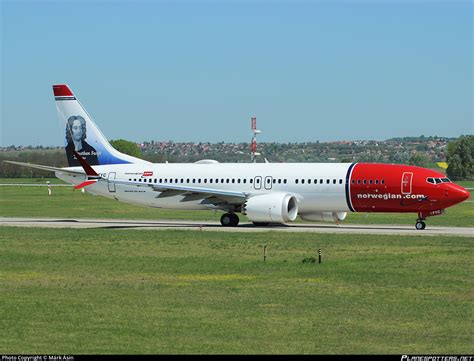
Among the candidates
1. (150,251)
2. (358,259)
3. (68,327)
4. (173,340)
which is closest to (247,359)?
(173,340)

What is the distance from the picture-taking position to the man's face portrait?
59875 millimetres

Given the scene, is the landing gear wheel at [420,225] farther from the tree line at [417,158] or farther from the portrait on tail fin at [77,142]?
the tree line at [417,158]

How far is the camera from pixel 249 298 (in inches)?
1005

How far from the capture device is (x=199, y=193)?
54469 millimetres

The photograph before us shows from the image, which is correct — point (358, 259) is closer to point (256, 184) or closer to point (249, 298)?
point (249, 298)

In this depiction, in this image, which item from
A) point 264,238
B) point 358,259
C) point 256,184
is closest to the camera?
point 358,259

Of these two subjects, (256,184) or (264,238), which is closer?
(264,238)

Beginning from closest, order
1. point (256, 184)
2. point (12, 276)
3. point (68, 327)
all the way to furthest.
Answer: point (68, 327) < point (12, 276) < point (256, 184)

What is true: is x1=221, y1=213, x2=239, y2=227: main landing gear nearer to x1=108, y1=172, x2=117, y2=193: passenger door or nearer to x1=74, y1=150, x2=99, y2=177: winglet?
x1=108, y1=172, x2=117, y2=193: passenger door

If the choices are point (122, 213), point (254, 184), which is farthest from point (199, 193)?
point (122, 213)

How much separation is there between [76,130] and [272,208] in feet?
51.1

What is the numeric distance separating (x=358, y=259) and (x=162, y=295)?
11.1 m

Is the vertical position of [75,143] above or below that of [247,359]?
above

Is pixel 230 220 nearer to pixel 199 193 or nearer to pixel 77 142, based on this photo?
pixel 199 193
